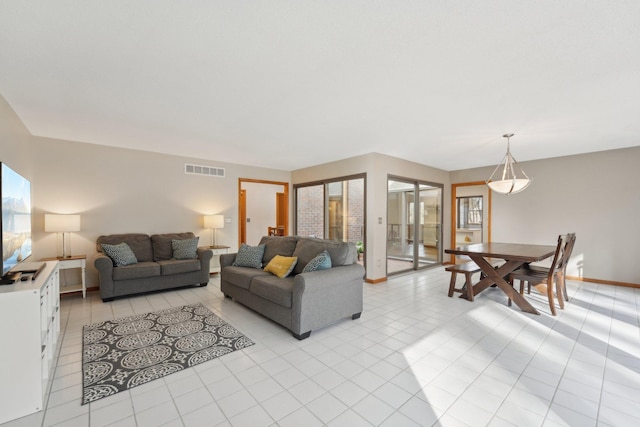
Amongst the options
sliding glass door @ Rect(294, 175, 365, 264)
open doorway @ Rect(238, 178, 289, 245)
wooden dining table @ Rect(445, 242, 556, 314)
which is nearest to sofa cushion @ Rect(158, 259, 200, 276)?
sliding glass door @ Rect(294, 175, 365, 264)

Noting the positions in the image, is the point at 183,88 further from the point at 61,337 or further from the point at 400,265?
the point at 400,265

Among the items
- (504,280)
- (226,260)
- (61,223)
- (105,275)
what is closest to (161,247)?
(105,275)

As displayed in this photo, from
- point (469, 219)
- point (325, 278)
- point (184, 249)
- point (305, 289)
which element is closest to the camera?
point (305, 289)

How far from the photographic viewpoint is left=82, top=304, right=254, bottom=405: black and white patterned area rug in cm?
208

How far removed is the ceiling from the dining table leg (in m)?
1.83

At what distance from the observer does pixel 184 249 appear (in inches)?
183

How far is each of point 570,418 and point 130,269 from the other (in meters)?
4.83

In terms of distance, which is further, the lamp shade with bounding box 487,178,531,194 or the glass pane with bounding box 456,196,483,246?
the glass pane with bounding box 456,196,483,246

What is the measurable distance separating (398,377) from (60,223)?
476 cm

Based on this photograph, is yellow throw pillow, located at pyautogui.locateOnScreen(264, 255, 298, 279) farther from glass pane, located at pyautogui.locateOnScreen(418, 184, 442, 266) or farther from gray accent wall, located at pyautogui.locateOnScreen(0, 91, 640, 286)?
glass pane, located at pyautogui.locateOnScreen(418, 184, 442, 266)

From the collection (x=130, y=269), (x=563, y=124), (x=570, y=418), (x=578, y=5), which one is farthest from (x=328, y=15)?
(x=130, y=269)

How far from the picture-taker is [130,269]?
12.8 feet

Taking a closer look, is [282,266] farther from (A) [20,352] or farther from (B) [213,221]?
(B) [213,221]

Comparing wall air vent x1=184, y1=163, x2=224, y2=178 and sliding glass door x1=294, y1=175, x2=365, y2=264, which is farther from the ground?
wall air vent x1=184, y1=163, x2=224, y2=178
